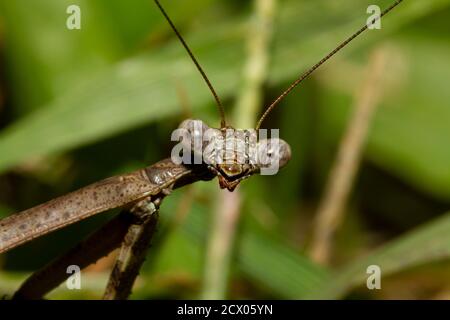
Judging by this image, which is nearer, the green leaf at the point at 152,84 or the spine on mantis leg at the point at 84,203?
the spine on mantis leg at the point at 84,203

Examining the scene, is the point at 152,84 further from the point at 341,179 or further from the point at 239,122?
the point at 341,179

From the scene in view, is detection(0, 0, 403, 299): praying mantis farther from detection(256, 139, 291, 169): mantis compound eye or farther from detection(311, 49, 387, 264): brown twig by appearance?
detection(311, 49, 387, 264): brown twig

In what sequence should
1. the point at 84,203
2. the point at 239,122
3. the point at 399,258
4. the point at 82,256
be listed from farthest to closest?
1. the point at 239,122
2. the point at 399,258
3. the point at 82,256
4. the point at 84,203

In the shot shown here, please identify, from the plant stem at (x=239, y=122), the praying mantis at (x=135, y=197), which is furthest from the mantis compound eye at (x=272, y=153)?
the plant stem at (x=239, y=122)

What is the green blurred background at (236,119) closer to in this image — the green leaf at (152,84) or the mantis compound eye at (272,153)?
the green leaf at (152,84)

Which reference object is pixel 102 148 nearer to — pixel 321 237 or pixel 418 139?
pixel 321 237

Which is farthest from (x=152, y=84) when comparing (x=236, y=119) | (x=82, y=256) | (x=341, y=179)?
(x=82, y=256)
